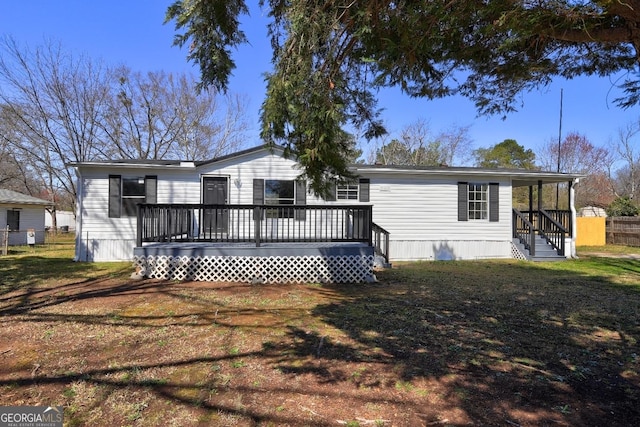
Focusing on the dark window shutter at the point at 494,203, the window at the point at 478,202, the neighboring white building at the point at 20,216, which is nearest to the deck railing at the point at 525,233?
the dark window shutter at the point at 494,203

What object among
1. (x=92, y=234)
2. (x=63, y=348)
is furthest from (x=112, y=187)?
(x=63, y=348)

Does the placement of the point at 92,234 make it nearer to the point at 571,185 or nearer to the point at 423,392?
the point at 423,392

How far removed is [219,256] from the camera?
7480mm

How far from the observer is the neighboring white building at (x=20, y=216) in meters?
18.0

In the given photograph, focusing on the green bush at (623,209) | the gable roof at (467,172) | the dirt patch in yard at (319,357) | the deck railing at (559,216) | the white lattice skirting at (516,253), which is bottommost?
the dirt patch in yard at (319,357)

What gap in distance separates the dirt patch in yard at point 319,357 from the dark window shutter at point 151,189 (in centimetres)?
460

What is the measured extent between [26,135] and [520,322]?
2601cm

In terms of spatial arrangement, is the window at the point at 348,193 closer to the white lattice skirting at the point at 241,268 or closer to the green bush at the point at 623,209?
the white lattice skirting at the point at 241,268

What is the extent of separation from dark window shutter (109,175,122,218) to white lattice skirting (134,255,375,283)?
158 inches

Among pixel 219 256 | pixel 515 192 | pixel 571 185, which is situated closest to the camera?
pixel 219 256

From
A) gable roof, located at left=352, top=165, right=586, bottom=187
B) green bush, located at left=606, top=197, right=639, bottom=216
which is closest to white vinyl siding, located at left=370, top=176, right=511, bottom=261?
gable roof, located at left=352, top=165, right=586, bottom=187

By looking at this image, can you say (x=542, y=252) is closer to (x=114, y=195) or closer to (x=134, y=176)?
(x=134, y=176)

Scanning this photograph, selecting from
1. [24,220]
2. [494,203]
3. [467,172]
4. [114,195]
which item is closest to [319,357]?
[114,195]

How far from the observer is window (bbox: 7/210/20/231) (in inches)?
740
